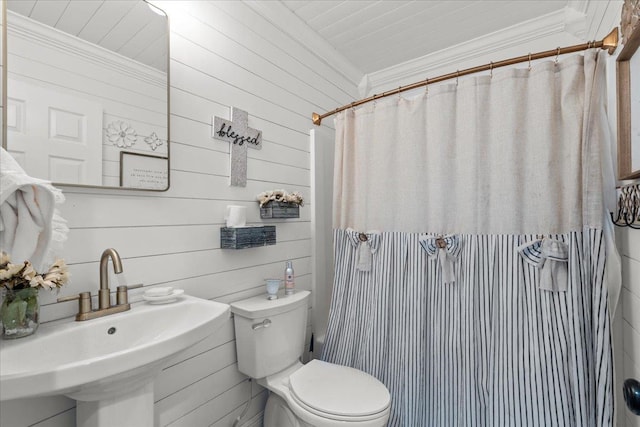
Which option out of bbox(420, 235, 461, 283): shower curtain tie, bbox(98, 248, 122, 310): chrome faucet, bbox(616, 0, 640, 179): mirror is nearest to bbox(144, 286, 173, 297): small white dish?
bbox(98, 248, 122, 310): chrome faucet

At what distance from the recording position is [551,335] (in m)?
1.29

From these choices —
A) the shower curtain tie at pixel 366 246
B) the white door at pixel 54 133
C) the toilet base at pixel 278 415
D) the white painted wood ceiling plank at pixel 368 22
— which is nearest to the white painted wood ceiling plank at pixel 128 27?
the white door at pixel 54 133

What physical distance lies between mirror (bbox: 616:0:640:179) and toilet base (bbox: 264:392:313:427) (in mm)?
1663

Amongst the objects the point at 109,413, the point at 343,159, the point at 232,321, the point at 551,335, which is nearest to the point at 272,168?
the point at 343,159

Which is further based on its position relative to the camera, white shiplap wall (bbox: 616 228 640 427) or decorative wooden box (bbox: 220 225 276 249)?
decorative wooden box (bbox: 220 225 276 249)

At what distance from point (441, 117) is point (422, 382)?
1.40 metres

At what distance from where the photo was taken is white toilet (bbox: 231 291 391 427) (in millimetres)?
1265

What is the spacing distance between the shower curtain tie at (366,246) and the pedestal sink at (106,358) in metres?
0.93

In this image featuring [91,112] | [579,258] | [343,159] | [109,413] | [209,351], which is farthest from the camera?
[343,159]

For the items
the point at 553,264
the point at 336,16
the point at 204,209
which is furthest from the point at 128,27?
the point at 553,264

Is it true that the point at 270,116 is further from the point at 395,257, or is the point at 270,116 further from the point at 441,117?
the point at 395,257

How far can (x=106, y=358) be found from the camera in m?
0.72

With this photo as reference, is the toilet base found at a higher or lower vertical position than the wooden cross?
lower

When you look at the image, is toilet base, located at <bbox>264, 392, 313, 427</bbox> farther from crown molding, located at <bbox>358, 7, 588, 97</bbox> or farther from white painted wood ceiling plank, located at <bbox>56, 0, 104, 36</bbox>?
crown molding, located at <bbox>358, 7, 588, 97</bbox>
